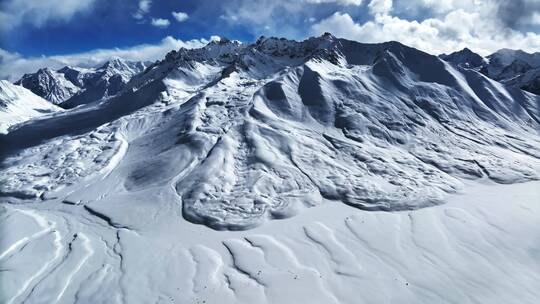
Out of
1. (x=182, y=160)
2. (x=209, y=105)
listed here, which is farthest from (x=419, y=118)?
(x=182, y=160)

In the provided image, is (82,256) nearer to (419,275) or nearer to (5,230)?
(5,230)

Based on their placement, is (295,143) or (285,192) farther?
(295,143)

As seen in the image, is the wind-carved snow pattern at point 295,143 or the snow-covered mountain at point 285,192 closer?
the snow-covered mountain at point 285,192

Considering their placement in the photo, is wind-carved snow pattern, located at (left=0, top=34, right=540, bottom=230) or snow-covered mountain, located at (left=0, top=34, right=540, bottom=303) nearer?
snow-covered mountain, located at (left=0, top=34, right=540, bottom=303)

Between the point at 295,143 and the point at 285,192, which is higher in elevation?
the point at 295,143
